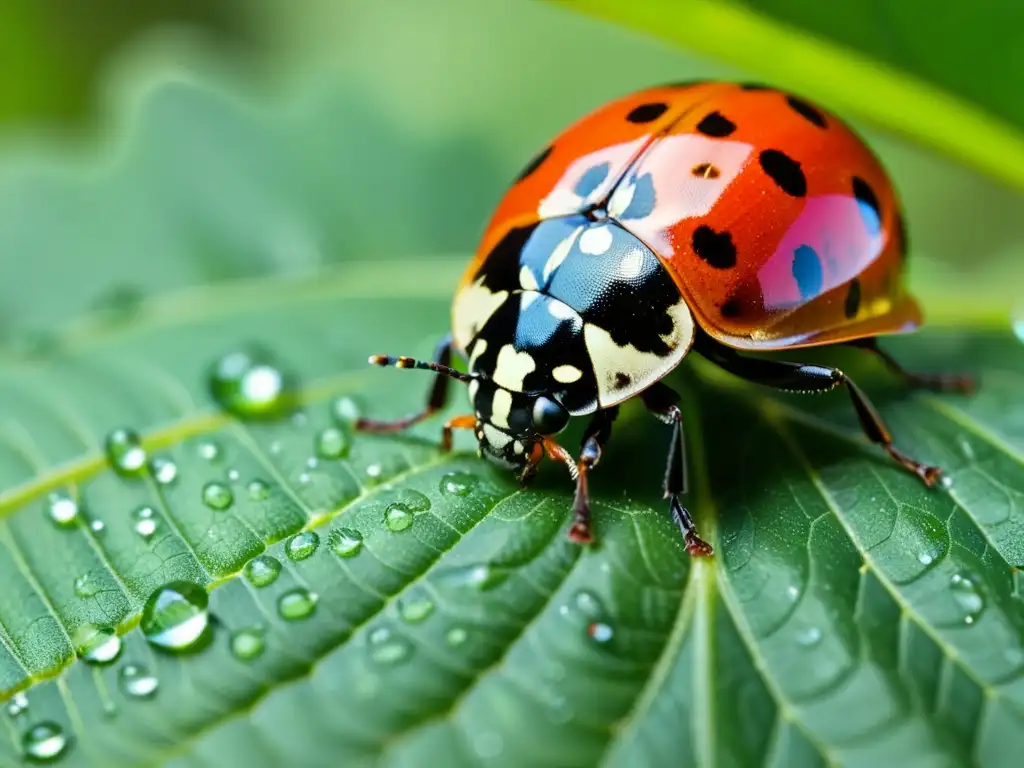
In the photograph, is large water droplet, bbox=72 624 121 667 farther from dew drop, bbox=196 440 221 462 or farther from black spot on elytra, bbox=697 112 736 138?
black spot on elytra, bbox=697 112 736 138

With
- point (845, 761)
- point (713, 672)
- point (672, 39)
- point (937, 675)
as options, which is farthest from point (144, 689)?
point (672, 39)

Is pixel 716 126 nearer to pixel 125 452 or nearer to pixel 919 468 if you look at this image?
pixel 919 468

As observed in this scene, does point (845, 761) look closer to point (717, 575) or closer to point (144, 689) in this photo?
point (717, 575)

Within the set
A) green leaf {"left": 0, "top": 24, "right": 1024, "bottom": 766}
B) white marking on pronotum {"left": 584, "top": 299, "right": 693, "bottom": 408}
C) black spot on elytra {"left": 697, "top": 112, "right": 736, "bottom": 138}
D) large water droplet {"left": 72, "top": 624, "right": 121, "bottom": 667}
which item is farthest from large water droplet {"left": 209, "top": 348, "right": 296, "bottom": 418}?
black spot on elytra {"left": 697, "top": 112, "right": 736, "bottom": 138}

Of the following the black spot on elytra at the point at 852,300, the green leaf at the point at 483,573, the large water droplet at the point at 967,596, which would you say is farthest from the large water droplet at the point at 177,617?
the black spot on elytra at the point at 852,300

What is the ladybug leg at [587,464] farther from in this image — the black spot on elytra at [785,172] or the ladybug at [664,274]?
the black spot on elytra at [785,172]

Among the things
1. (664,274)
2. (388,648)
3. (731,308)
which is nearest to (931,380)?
(731,308)
